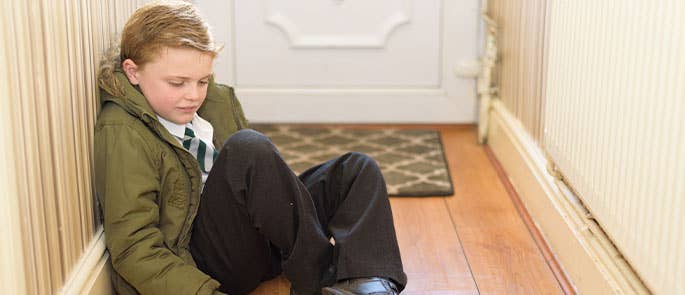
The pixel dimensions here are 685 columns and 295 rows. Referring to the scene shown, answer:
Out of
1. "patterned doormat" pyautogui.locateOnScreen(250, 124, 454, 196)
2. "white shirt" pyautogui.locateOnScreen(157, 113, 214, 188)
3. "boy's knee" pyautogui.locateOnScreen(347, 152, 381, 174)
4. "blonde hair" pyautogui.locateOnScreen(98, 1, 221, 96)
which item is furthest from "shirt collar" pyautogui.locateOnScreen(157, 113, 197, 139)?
"patterned doormat" pyautogui.locateOnScreen(250, 124, 454, 196)

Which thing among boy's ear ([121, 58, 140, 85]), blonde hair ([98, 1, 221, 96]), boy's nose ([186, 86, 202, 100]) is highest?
blonde hair ([98, 1, 221, 96])

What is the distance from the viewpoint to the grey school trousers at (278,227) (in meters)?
1.55

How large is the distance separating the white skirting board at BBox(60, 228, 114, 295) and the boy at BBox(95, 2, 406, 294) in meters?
0.03

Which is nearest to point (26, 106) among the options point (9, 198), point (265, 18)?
point (9, 198)

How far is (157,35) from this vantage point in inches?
60.1

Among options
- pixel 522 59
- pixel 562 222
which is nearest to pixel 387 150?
pixel 522 59

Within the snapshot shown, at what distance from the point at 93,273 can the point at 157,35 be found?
43cm

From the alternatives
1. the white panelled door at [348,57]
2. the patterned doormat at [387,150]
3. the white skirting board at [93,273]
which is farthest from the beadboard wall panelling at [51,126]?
the white panelled door at [348,57]

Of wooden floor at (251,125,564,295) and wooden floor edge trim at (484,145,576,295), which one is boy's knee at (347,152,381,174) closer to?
wooden floor at (251,125,564,295)

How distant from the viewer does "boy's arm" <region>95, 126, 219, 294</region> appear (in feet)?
4.82

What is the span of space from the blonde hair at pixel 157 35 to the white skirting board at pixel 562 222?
82cm

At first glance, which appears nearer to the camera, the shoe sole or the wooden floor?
the shoe sole

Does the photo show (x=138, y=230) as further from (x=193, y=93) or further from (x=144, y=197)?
(x=193, y=93)

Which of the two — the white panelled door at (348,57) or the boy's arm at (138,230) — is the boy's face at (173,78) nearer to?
the boy's arm at (138,230)
